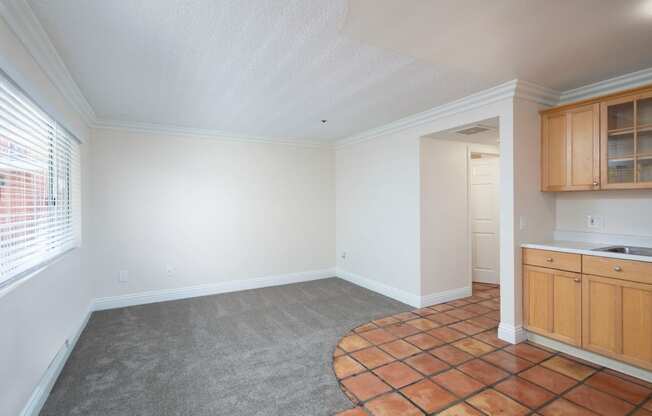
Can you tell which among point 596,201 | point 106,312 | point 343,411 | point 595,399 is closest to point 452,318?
point 595,399

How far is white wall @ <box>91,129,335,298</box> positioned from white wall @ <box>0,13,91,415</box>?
1.09 meters

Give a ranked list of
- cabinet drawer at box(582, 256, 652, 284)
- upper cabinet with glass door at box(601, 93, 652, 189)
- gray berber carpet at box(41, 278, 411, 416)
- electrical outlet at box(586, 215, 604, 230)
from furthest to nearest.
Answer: electrical outlet at box(586, 215, 604, 230)
upper cabinet with glass door at box(601, 93, 652, 189)
cabinet drawer at box(582, 256, 652, 284)
gray berber carpet at box(41, 278, 411, 416)

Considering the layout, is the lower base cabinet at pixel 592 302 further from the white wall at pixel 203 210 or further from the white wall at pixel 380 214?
the white wall at pixel 203 210

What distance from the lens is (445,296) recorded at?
4301mm

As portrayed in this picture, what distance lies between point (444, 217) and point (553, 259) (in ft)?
4.96

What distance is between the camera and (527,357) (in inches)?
110

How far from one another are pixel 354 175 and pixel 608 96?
3.25 m

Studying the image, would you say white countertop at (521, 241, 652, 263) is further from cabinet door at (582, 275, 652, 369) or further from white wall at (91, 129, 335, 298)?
white wall at (91, 129, 335, 298)

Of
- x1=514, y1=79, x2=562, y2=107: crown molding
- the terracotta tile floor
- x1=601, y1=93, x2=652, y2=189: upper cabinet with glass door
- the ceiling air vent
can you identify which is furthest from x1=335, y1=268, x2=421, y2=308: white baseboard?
x1=514, y1=79, x2=562, y2=107: crown molding

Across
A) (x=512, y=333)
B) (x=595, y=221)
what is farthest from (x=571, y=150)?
(x=512, y=333)

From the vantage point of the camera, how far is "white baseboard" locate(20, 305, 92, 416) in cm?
206

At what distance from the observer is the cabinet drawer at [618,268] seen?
2385 mm

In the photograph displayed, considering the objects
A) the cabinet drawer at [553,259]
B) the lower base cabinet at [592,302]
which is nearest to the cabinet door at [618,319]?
the lower base cabinet at [592,302]

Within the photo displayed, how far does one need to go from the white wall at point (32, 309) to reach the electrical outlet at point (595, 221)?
4526 mm
